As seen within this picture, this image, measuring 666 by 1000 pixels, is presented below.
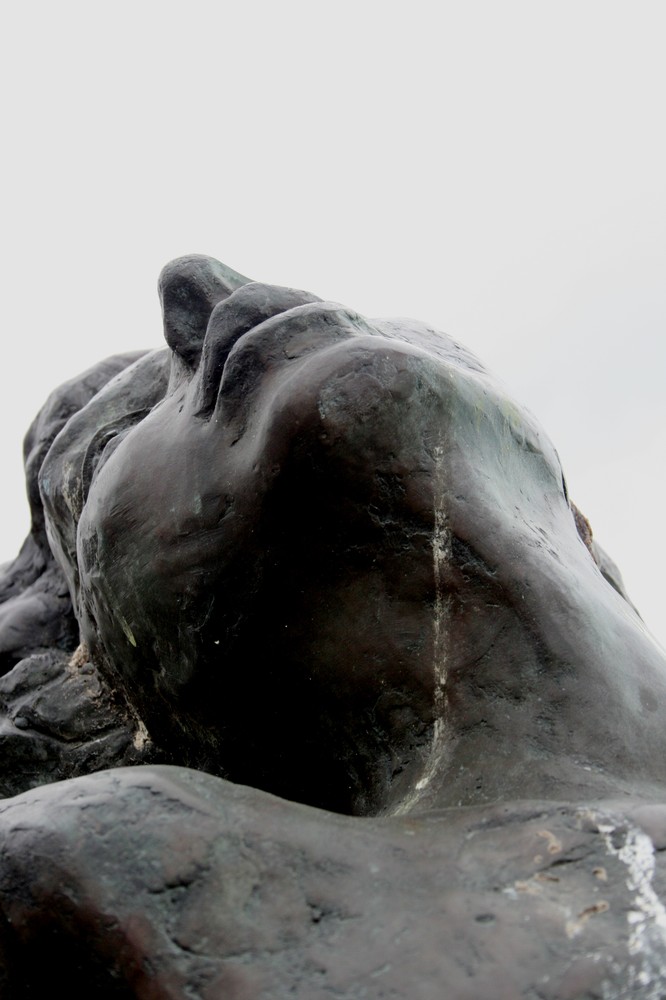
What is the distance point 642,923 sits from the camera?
1354 millimetres

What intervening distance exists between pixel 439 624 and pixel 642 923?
0.59 metres

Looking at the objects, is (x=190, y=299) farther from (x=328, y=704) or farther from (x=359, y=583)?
(x=328, y=704)

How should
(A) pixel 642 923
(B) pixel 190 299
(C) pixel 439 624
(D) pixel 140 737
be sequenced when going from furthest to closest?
(D) pixel 140 737 → (B) pixel 190 299 → (C) pixel 439 624 → (A) pixel 642 923

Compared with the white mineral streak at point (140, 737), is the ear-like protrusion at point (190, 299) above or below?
above

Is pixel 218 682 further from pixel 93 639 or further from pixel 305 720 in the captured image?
pixel 93 639

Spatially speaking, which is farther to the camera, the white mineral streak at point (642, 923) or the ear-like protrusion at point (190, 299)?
the ear-like protrusion at point (190, 299)

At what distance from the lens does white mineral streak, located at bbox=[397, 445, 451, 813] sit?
1787mm

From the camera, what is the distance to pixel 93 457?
8.89 ft

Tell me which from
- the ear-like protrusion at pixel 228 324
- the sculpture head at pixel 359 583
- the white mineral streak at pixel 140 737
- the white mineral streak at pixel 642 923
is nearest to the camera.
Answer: the white mineral streak at pixel 642 923

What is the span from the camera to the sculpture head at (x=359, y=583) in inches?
69.5

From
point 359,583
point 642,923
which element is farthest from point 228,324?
point 642,923

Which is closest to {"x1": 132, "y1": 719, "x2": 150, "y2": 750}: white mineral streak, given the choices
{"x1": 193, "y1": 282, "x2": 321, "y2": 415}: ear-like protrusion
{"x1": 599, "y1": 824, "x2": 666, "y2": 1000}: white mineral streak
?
{"x1": 193, "y1": 282, "x2": 321, "y2": 415}: ear-like protrusion

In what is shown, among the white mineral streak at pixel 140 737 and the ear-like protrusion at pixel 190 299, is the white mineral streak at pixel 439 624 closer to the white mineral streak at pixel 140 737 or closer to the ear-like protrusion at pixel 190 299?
the ear-like protrusion at pixel 190 299

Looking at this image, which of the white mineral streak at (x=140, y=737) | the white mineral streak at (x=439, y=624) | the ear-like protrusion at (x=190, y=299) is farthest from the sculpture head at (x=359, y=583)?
the white mineral streak at (x=140, y=737)
